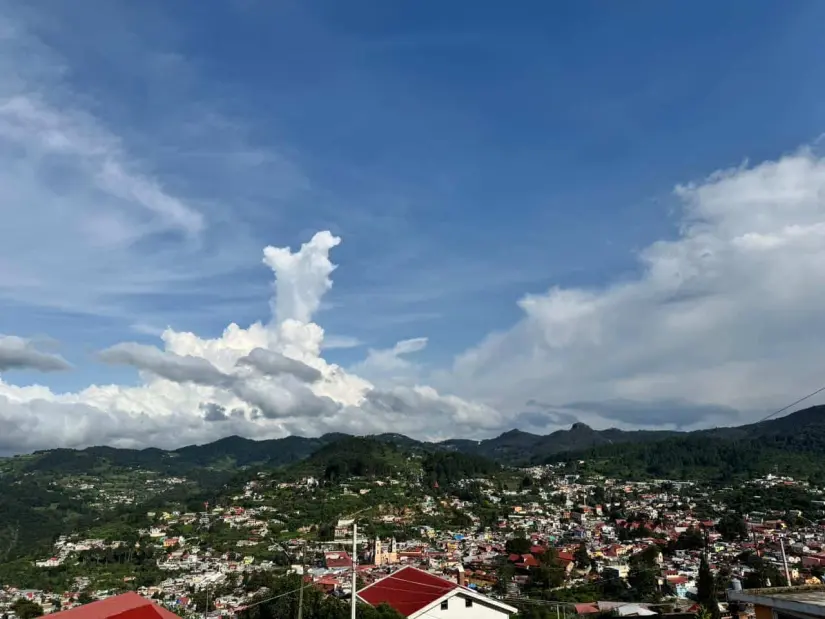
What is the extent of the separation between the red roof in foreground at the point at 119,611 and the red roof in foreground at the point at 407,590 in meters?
10.9

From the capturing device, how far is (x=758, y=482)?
141250 mm

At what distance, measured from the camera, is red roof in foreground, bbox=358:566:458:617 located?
89.0 feet

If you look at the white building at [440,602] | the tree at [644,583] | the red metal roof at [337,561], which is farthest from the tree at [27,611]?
the tree at [644,583]

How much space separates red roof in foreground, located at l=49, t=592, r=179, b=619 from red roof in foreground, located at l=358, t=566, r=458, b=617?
35.9 feet

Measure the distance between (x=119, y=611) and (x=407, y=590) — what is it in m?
A: 14.5

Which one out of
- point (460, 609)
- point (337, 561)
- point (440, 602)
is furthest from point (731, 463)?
point (440, 602)

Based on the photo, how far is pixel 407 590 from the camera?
29.0 meters

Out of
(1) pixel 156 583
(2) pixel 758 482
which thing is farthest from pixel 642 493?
(1) pixel 156 583

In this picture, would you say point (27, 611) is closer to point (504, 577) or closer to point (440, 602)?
point (440, 602)

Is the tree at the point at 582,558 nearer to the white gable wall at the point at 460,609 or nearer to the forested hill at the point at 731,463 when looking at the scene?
the white gable wall at the point at 460,609

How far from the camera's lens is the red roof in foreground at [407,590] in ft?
89.0

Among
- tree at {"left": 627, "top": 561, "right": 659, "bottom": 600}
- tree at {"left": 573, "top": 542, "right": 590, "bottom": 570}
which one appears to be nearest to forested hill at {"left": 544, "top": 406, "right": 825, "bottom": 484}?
tree at {"left": 573, "top": 542, "right": 590, "bottom": 570}

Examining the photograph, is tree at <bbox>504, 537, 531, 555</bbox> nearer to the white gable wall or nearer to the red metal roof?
the red metal roof

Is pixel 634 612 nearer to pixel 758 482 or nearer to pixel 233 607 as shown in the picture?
pixel 233 607
